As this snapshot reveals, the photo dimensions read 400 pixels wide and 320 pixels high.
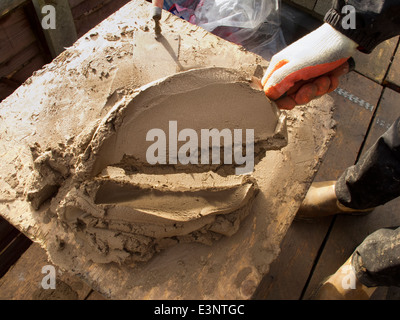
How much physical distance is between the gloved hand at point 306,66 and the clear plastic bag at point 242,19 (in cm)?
124

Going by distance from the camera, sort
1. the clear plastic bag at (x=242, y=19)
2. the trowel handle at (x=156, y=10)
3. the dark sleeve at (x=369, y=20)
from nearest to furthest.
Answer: the dark sleeve at (x=369, y=20) → the trowel handle at (x=156, y=10) → the clear plastic bag at (x=242, y=19)

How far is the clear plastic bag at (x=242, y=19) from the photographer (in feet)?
8.01

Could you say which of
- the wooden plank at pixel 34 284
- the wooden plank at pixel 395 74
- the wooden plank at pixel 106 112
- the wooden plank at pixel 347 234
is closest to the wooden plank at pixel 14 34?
the wooden plank at pixel 106 112

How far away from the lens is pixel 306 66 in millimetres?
1296

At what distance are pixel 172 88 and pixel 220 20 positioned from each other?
1.54m

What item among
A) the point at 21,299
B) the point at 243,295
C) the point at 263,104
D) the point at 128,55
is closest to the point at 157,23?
the point at 128,55

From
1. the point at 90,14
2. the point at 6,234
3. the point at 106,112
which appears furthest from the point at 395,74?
the point at 6,234

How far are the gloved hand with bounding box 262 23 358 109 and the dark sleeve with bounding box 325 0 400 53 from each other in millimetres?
32

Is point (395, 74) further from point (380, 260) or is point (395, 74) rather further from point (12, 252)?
point (12, 252)

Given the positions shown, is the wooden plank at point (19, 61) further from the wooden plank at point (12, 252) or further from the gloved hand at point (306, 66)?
the gloved hand at point (306, 66)

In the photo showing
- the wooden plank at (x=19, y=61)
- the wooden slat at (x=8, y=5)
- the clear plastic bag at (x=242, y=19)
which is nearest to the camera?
the wooden slat at (x=8, y=5)

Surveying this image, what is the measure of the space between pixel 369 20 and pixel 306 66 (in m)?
0.28

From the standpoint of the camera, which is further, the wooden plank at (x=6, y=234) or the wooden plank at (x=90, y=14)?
the wooden plank at (x=90, y=14)

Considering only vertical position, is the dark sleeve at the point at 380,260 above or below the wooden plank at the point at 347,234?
above
